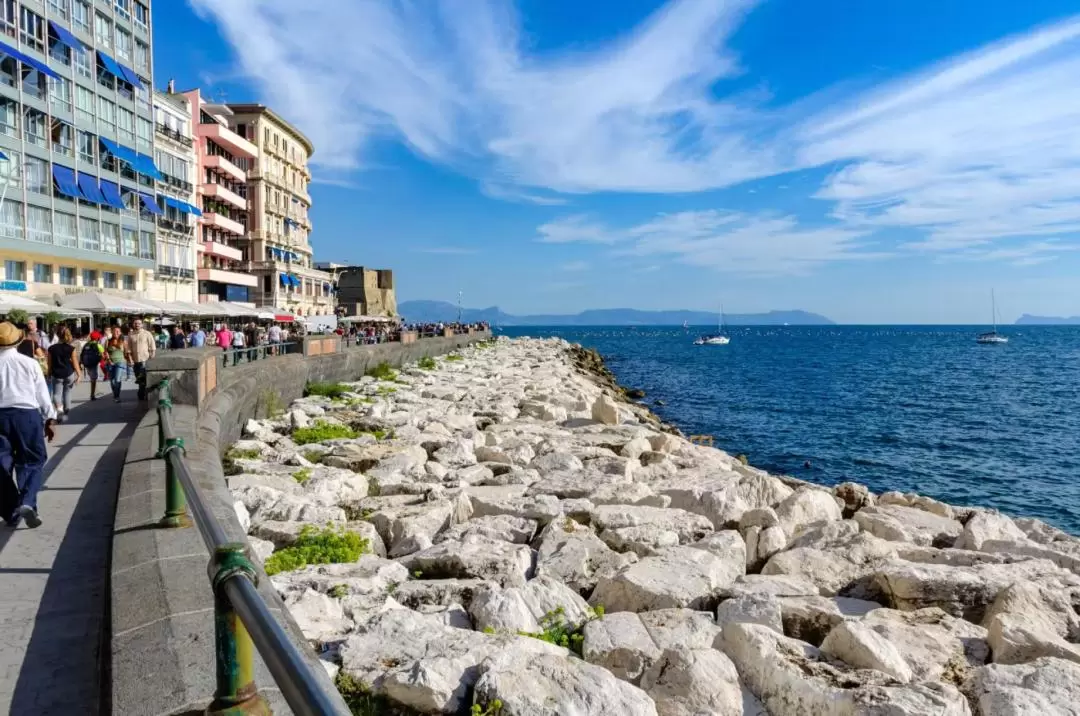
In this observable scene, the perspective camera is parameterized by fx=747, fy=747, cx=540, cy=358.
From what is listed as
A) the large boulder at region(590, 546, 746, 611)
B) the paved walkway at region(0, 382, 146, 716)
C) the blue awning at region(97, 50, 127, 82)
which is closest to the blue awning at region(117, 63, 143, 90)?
the blue awning at region(97, 50, 127, 82)

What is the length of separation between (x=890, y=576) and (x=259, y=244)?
5724cm

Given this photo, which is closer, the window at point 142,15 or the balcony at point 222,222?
the window at point 142,15

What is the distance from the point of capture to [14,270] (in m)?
30.0

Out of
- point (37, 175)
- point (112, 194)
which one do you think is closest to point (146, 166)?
point (112, 194)

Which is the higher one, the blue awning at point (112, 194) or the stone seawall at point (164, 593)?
the blue awning at point (112, 194)

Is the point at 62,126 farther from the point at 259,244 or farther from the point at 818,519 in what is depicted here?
the point at 818,519

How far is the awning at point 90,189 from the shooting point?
110 ft

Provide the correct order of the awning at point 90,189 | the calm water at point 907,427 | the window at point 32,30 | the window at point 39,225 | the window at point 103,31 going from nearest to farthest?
the calm water at point 907,427 < the window at point 32,30 < the window at point 39,225 < the awning at point 90,189 < the window at point 103,31

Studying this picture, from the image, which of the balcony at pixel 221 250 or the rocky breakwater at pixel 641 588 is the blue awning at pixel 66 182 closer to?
the balcony at pixel 221 250

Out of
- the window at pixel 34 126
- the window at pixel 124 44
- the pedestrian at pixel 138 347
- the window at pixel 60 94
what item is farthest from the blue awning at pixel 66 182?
the pedestrian at pixel 138 347

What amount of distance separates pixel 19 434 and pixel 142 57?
41.6m

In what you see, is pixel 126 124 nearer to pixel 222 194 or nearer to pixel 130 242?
pixel 130 242

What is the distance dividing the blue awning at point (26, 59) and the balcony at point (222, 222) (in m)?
17.2

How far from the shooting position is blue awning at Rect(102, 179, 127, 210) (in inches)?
1384
